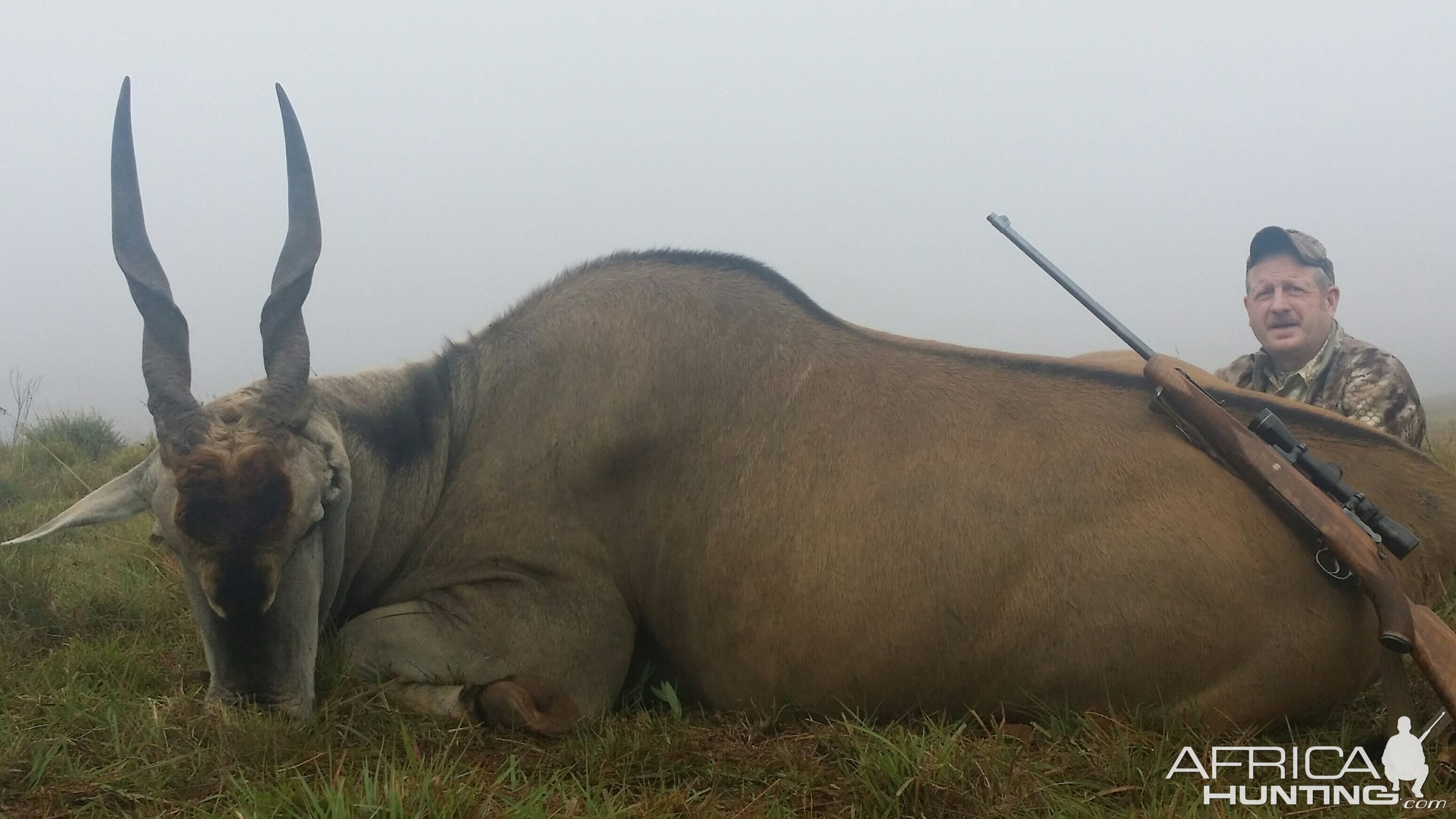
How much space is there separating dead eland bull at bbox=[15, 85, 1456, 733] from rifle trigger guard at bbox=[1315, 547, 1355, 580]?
32 mm

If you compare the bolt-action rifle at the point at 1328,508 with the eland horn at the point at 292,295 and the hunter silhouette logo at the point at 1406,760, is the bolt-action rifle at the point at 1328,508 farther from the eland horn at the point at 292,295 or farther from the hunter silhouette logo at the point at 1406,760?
the eland horn at the point at 292,295

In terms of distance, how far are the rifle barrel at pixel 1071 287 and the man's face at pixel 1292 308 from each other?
71.3 inches

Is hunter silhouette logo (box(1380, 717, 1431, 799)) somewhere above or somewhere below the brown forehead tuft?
below

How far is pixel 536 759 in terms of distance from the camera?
2.99 metres

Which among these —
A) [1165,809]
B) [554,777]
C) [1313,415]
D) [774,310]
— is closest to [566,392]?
[774,310]

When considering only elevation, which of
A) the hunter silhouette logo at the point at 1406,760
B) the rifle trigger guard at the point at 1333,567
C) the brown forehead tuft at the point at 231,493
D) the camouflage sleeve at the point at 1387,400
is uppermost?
the camouflage sleeve at the point at 1387,400

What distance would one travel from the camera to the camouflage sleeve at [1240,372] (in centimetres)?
601

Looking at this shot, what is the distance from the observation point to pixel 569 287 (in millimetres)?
4211

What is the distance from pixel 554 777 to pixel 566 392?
5.32 ft

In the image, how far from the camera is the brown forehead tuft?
2930 mm

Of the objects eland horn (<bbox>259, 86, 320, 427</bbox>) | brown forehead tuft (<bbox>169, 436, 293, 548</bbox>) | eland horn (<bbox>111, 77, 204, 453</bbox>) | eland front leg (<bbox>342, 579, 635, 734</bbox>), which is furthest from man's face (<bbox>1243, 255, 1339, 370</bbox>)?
eland horn (<bbox>111, 77, 204, 453</bbox>)

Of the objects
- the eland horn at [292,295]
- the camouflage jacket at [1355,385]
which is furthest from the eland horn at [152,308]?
the camouflage jacket at [1355,385]

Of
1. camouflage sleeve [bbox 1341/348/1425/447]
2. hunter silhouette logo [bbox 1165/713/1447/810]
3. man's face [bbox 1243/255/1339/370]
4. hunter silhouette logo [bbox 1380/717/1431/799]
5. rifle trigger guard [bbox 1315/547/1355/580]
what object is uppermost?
man's face [bbox 1243/255/1339/370]

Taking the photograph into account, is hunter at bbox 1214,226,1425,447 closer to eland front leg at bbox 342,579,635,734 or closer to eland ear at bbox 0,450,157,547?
eland front leg at bbox 342,579,635,734
